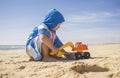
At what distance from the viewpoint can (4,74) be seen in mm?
3268

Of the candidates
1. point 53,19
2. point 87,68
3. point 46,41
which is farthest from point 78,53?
point 87,68

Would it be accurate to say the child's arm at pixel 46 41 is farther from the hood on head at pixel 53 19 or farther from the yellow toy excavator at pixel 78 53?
the hood on head at pixel 53 19

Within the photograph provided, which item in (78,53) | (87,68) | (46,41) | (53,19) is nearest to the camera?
(87,68)

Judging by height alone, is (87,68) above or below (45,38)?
below

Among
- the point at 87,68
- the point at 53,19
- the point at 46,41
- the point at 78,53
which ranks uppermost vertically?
the point at 53,19

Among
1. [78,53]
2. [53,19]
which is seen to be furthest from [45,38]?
[78,53]

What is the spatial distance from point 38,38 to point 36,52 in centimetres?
32

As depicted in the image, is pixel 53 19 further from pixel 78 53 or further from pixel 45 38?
pixel 78 53

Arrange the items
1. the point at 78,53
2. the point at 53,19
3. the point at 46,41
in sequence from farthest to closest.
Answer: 1. the point at 53,19
2. the point at 78,53
3. the point at 46,41

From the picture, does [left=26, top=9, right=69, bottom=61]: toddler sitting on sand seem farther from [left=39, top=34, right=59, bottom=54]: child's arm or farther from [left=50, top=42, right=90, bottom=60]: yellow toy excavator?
[left=50, top=42, right=90, bottom=60]: yellow toy excavator

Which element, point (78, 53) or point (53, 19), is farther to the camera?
point (53, 19)

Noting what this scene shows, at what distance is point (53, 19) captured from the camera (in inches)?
189

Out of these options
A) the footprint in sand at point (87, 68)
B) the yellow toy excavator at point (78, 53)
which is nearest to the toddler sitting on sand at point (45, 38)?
the yellow toy excavator at point (78, 53)

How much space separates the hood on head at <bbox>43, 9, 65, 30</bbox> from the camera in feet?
15.8
